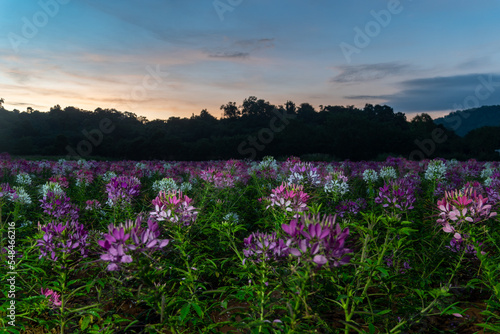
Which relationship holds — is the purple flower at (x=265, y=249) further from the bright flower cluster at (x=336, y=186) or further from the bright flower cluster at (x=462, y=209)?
the bright flower cluster at (x=336, y=186)

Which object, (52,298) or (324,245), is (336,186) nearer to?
(324,245)

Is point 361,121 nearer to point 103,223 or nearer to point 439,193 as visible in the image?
point 439,193

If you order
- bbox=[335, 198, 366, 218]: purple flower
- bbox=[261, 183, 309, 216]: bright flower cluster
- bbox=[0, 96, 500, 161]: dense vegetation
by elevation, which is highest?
bbox=[0, 96, 500, 161]: dense vegetation

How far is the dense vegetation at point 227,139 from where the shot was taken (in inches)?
1245

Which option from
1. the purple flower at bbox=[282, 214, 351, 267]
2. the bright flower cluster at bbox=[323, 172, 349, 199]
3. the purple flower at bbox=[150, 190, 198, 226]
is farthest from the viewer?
the bright flower cluster at bbox=[323, 172, 349, 199]

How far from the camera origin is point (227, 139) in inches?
1314

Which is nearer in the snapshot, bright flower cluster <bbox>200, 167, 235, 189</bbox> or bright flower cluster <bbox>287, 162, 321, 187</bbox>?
bright flower cluster <bbox>287, 162, 321, 187</bbox>

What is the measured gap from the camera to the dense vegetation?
31.6 m

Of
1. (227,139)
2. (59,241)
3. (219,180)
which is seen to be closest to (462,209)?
(59,241)

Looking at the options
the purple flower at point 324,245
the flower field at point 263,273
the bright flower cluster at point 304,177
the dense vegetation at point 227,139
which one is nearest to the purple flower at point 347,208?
the flower field at point 263,273

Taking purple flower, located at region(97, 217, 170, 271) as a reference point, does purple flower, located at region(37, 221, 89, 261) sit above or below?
below

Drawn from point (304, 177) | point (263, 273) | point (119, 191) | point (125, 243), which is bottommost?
point (263, 273)

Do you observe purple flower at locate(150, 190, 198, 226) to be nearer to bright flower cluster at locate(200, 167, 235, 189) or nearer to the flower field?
the flower field

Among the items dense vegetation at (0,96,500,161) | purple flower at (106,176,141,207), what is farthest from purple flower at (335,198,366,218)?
dense vegetation at (0,96,500,161)
